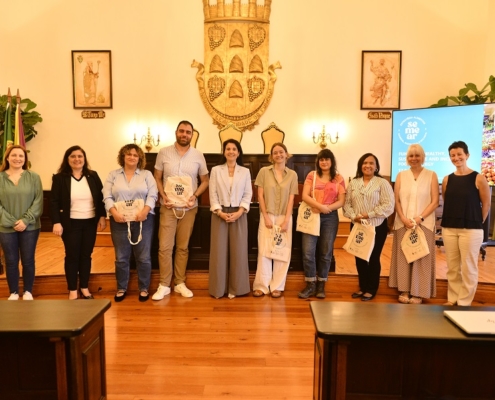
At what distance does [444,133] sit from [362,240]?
3.11 m

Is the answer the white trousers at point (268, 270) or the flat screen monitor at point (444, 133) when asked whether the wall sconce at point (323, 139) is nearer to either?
the flat screen monitor at point (444, 133)

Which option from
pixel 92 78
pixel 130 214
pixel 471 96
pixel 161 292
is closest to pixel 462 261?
pixel 161 292

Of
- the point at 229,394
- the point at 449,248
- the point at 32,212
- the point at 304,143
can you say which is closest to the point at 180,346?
the point at 229,394

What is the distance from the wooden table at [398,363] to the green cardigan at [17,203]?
290 cm

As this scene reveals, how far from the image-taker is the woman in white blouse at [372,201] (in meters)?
3.77

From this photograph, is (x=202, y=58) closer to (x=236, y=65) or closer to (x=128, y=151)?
(x=236, y=65)

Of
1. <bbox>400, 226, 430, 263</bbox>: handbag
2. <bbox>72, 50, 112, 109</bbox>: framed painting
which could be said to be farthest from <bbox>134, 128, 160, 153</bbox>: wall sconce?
<bbox>400, 226, 430, 263</bbox>: handbag

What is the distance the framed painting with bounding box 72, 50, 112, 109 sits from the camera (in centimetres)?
682

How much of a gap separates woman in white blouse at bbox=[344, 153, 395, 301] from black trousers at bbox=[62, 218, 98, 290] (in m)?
2.44

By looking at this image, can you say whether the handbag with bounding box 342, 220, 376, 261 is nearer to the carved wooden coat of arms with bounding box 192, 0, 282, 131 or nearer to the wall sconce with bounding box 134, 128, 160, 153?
the carved wooden coat of arms with bounding box 192, 0, 282, 131

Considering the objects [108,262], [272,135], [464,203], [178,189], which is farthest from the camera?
[272,135]

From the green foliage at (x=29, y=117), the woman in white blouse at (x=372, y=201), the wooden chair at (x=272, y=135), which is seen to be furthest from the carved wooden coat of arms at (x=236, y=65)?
the woman in white blouse at (x=372, y=201)

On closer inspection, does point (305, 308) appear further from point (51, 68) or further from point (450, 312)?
point (51, 68)

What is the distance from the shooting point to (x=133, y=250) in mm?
3914
